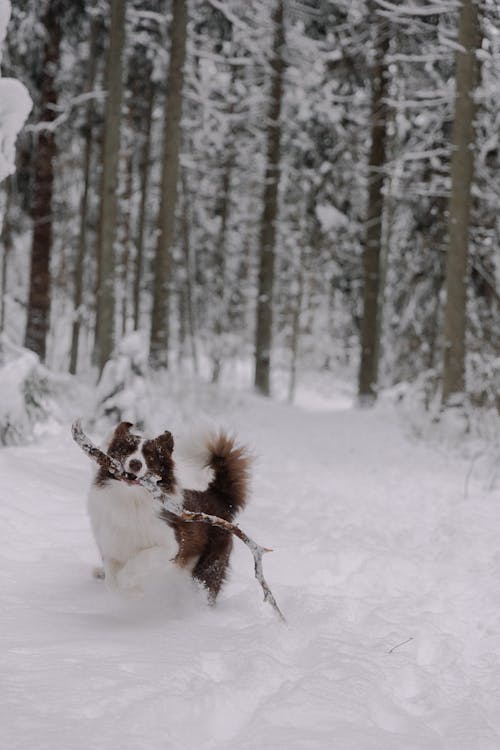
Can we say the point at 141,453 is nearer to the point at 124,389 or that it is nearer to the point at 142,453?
the point at 142,453

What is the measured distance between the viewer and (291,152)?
70.4ft

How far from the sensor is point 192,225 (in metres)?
26.3

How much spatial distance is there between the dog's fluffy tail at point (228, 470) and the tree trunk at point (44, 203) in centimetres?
977

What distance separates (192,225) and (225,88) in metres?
6.82

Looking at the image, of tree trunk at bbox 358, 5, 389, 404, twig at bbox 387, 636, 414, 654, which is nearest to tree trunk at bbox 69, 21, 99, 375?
tree trunk at bbox 358, 5, 389, 404

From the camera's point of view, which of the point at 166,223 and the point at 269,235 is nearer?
the point at 166,223

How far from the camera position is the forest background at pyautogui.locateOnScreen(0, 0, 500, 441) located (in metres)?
12.1

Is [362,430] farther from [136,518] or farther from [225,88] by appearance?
[225,88]

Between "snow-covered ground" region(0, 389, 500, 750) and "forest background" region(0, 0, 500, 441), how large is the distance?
4146 millimetres

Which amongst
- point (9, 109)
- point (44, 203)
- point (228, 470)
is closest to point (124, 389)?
point (9, 109)

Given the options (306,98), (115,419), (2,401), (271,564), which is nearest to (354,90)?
(306,98)

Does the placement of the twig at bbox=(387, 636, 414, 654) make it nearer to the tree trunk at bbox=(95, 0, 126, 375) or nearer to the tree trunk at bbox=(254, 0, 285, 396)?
the tree trunk at bbox=(95, 0, 126, 375)

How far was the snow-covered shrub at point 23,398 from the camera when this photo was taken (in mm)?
7887

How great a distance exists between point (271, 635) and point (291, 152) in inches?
765
